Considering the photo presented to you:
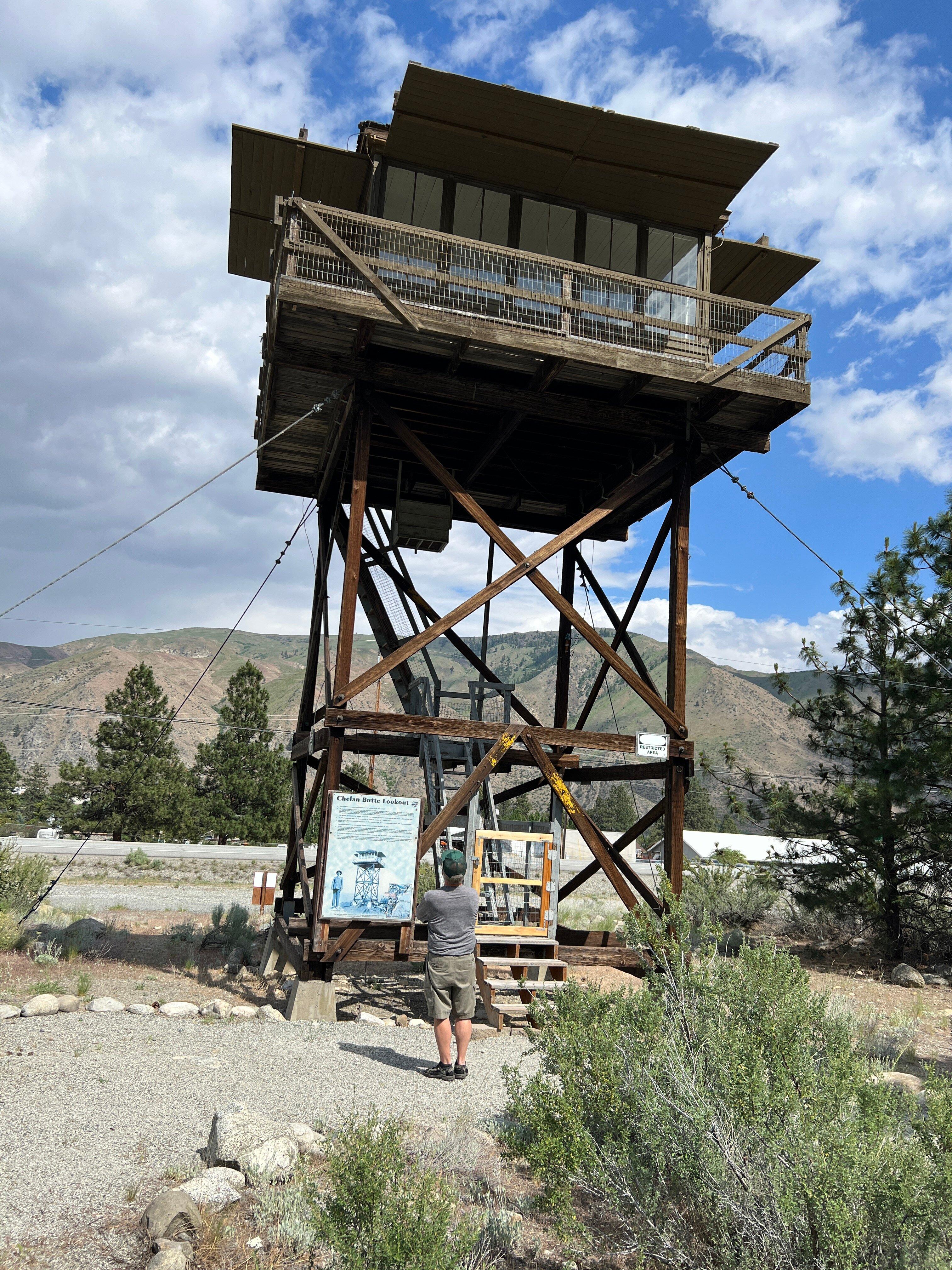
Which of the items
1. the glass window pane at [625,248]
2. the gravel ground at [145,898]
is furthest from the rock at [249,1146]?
the gravel ground at [145,898]

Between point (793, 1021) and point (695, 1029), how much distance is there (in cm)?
58

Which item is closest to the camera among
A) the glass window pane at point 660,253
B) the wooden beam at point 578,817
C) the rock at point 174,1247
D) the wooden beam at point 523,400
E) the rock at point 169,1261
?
the rock at point 169,1261

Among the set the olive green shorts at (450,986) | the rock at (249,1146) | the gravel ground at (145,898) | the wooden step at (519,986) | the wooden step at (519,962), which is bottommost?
the gravel ground at (145,898)

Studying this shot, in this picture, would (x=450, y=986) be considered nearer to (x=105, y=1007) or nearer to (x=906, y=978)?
(x=105, y=1007)

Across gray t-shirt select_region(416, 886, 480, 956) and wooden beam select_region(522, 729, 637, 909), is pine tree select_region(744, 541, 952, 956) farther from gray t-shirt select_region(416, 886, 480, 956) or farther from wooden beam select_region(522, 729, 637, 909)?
gray t-shirt select_region(416, 886, 480, 956)

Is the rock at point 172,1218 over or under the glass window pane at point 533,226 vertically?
under

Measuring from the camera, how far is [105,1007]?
10.0 m

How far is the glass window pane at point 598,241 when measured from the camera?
13.5 meters

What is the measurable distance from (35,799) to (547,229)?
86.9 metres

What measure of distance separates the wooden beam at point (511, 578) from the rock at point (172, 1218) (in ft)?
22.6

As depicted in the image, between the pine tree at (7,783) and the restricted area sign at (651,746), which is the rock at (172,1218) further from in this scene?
the pine tree at (7,783)

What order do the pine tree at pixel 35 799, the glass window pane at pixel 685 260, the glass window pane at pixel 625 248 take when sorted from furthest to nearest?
1. the pine tree at pixel 35 799
2. the glass window pane at pixel 685 260
3. the glass window pane at pixel 625 248

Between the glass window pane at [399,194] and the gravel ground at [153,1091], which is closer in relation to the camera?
the gravel ground at [153,1091]

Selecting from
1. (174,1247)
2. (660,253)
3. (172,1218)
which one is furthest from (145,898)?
(174,1247)
